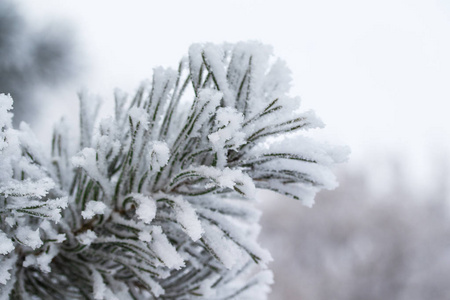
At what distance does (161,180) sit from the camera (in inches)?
21.4

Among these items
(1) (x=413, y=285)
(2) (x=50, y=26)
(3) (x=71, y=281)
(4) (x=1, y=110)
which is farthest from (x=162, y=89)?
(1) (x=413, y=285)

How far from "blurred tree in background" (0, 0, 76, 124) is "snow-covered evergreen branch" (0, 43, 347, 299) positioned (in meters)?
0.80

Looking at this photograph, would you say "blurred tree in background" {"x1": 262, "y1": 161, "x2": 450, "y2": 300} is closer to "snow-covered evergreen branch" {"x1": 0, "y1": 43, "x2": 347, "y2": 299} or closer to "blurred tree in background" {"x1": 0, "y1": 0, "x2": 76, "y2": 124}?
"blurred tree in background" {"x1": 0, "y1": 0, "x2": 76, "y2": 124}

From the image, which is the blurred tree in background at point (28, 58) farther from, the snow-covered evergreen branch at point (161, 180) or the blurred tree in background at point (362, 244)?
the blurred tree in background at point (362, 244)

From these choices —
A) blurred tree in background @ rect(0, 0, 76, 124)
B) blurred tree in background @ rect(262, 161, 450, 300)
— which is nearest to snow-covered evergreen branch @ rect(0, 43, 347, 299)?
blurred tree in background @ rect(0, 0, 76, 124)

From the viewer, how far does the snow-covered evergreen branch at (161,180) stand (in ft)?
1.53

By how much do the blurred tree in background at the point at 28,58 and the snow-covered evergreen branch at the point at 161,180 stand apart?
0.80 m

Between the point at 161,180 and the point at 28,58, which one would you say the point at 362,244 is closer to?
the point at 28,58

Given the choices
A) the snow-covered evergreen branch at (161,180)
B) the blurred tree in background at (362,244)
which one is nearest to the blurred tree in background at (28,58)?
the snow-covered evergreen branch at (161,180)

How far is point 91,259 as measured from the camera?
1.93 ft

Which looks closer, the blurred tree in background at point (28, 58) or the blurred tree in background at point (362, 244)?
the blurred tree in background at point (28, 58)

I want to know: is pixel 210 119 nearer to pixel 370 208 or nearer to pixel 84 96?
pixel 84 96

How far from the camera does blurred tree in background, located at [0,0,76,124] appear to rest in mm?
1285

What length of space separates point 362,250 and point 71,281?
31.8ft
